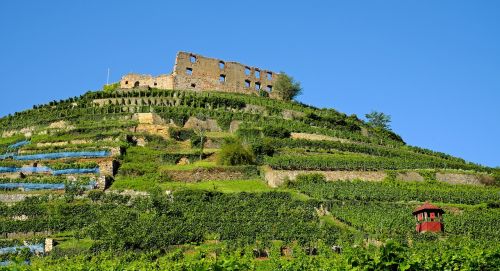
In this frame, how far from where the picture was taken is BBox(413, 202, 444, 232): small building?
→ 142 feet

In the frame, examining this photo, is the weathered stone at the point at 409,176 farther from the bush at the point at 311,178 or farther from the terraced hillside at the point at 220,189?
the bush at the point at 311,178

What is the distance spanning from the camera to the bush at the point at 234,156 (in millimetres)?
53469

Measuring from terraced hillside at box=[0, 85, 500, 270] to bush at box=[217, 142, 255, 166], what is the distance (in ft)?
0.31

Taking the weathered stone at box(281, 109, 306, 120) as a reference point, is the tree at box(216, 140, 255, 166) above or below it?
below

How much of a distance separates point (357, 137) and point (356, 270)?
43.2 m

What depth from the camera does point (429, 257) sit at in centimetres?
2778

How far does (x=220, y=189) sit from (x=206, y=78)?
28.3 meters

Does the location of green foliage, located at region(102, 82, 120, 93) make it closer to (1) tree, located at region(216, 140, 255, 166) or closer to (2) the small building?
(1) tree, located at region(216, 140, 255, 166)

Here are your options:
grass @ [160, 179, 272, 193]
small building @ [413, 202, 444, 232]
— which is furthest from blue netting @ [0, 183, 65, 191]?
small building @ [413, 202, 444, 232]

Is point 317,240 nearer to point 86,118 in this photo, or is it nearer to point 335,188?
point 335,188

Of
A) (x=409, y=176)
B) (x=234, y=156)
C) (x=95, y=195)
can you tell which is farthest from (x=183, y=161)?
(x=409, y=176)

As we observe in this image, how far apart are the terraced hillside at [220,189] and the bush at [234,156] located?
9 centimetres

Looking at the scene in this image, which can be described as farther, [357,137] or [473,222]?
[357,137]

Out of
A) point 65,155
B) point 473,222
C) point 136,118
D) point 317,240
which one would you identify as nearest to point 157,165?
point 65,155
